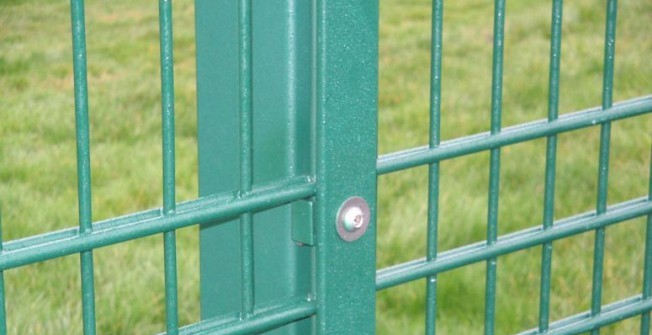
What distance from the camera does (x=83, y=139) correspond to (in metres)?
1.25

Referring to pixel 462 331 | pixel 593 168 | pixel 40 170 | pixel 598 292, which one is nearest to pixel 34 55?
Result: pixel 40 170

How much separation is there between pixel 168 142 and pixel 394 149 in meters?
2.66

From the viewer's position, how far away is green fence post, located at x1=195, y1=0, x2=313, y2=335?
1.44 metres

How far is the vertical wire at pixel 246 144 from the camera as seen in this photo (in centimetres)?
139

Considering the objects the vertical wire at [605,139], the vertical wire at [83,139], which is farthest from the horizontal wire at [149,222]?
the vertical wire at [605,139]

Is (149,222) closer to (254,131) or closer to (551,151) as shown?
(254,131)

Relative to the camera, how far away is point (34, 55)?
489 cm

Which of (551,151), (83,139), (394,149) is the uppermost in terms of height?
(83,139)

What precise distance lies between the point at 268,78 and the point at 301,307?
0.86 ft

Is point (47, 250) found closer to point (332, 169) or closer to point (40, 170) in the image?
point (332, 169)

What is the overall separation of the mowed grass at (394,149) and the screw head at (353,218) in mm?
1324

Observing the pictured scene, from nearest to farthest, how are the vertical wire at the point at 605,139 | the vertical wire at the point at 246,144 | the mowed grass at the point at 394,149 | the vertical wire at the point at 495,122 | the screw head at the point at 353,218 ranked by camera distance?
the vertical wire at the point at 246,144 < the screw head at the point at 353,218 < the vertical wire at the point at 495,122 < the vertical wire at the point at 605,139 < the mowed grass at the point at 394,149

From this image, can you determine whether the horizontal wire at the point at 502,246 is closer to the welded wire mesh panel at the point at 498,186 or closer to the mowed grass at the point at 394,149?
the welded wire mesh panel at the point at 498,186

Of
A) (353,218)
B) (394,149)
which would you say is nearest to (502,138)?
(353,218)
